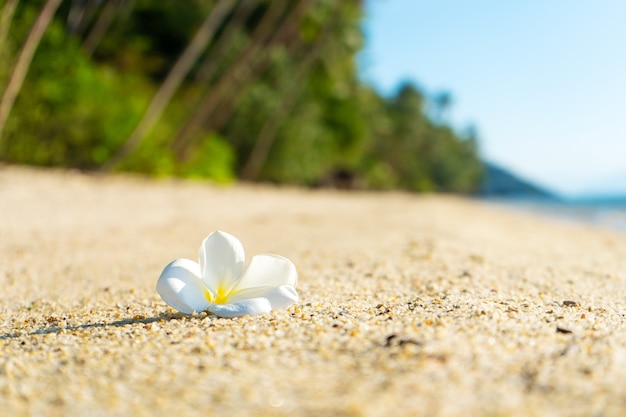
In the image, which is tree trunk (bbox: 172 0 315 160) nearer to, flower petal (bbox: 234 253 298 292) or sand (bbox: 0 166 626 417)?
sand (bbox: 0 166 626 417)

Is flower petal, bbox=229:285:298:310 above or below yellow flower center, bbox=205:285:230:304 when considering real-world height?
above

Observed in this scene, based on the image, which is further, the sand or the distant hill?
the distant hill

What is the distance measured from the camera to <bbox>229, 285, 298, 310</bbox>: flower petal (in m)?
2.40

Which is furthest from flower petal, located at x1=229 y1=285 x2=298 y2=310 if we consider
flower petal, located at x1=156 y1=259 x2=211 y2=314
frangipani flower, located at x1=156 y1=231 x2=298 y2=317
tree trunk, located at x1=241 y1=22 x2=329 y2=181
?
tree trunk, located at x1=241 y1=22 x2=329 y2=181

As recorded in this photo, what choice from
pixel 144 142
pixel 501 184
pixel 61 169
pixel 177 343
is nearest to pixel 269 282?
pixel 177 343

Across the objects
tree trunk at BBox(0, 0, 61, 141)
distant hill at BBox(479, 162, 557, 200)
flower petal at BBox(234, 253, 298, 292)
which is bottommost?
flower petal at BBox(234, 253, 298, 292)

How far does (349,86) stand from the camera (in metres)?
30.2

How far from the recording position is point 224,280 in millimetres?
2508

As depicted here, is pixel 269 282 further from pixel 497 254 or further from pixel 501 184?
pixel 501 184

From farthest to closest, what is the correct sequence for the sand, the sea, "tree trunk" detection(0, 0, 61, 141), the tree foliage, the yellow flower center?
the sea, the tree foliage, "tree trunk" detection(0, 0, 61, 141), the yellow flower center, the sand

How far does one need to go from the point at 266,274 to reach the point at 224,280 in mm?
174

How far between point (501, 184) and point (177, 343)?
457 ft

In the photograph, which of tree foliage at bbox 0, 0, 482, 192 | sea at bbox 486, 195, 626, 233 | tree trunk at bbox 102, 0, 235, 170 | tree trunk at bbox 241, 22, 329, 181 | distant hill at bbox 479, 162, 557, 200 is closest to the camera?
tree foliage at bbox 0, 0, 482, 192

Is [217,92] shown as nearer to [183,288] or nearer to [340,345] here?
[183,288]
